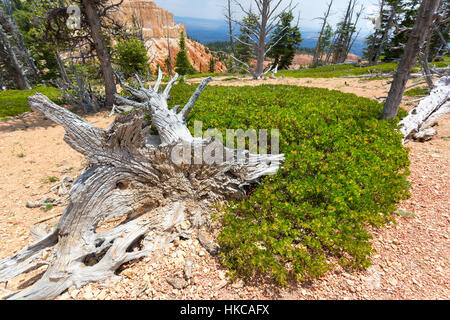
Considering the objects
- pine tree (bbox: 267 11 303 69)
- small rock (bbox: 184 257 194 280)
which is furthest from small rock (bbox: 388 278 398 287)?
pine tree (bbox: 267 11 303 69)

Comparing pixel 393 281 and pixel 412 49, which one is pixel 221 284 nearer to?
pixel 393 281

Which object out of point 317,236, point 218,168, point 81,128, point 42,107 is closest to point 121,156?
point 81,128

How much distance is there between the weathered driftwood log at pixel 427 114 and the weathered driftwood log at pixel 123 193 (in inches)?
202

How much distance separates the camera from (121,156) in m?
3.24

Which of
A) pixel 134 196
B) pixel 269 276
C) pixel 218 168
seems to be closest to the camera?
pixel 269 276

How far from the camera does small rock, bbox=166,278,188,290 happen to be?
2736mm

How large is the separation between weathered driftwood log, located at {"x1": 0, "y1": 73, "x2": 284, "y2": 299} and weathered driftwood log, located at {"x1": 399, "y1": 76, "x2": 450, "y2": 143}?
5.13 m

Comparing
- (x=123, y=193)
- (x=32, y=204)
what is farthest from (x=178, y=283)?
(x=32, y=204)

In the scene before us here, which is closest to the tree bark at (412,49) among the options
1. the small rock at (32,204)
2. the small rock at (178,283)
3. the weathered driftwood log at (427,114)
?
the weathered driftwood log at (427,114)

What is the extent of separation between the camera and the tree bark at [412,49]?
4.88 m

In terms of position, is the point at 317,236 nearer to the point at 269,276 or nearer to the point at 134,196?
the point at 269,276

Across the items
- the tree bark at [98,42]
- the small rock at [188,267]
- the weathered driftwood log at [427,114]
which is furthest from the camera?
the tree bark at [98,42]

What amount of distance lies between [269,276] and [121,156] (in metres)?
2.97

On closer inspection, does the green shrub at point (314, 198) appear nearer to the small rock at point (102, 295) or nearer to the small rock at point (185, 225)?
the small rock at point (185, 225)
